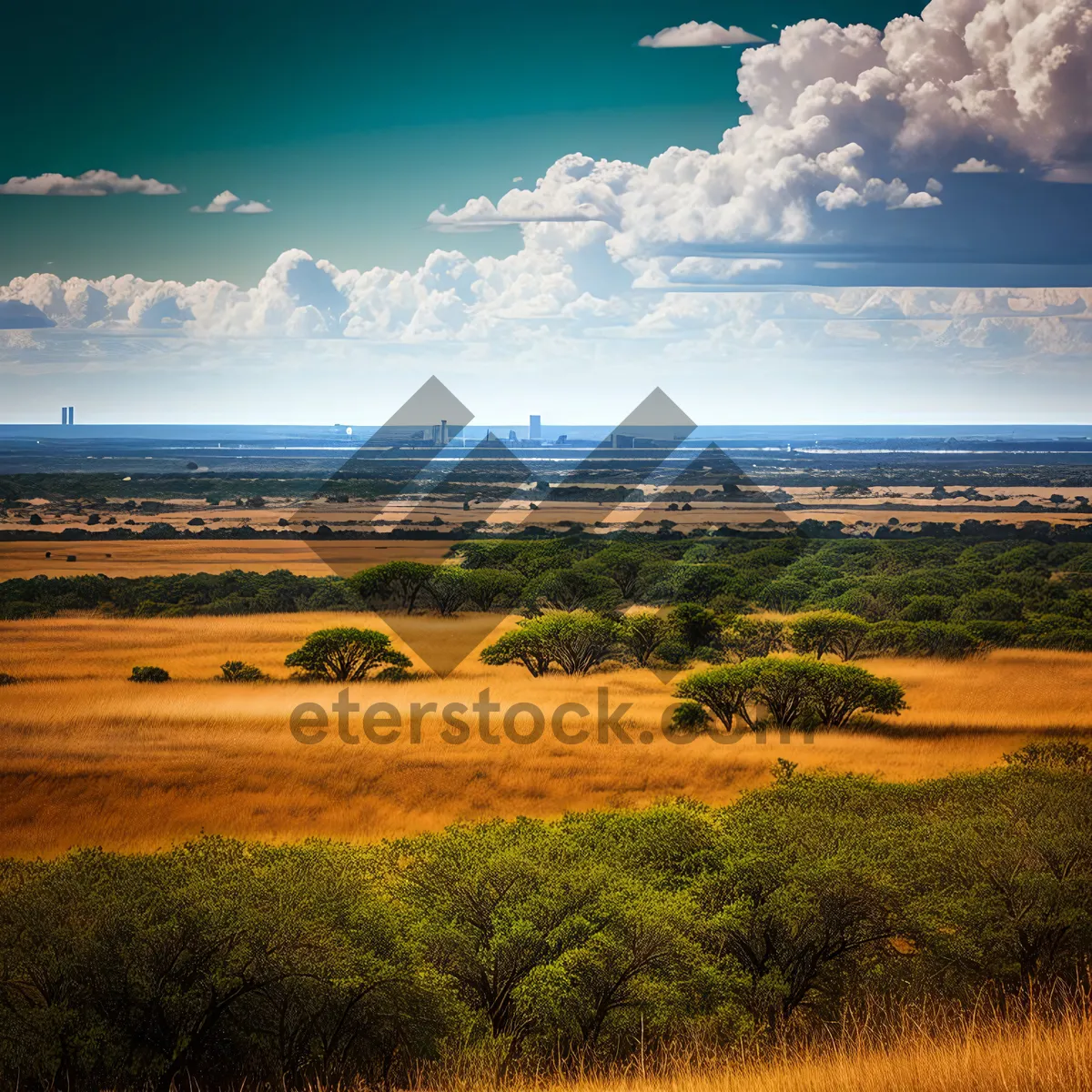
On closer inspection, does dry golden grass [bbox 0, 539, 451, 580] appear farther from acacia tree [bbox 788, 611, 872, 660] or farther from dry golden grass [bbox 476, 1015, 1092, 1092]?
dry golden grass [bbox 476, 1015, 1092, 1092]

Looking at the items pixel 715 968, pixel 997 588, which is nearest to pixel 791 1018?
pixel 715 968

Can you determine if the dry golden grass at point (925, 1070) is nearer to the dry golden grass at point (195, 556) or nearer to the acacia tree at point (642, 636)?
the acacia tree at point (642, 636)

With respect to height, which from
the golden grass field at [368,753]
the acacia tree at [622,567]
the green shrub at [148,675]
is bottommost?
the golden grass field at [368,753]

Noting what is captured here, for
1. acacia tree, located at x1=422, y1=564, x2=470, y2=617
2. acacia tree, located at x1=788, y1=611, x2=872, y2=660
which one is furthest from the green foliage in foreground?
acacia tree, located at x1=422, y1=564, x2=470, y2=617

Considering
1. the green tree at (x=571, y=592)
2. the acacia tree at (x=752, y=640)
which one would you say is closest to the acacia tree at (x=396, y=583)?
the green tree at (x=571, y=592)

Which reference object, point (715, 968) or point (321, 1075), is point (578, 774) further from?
point (321, 1075)

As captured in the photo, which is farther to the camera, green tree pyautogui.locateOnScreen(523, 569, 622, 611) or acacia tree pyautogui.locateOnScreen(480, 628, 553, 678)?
green tree pyautogui.locateOnScreen(523, 569, 622, 611)
